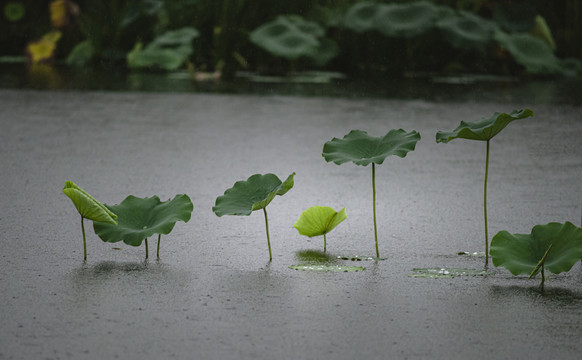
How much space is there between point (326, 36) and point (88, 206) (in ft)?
28.8

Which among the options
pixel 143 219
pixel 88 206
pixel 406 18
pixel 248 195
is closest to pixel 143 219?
pixel 143 219

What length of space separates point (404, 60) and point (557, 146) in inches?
238

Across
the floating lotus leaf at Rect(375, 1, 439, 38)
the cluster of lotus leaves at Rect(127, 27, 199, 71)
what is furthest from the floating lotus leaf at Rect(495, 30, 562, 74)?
the cluster of lotus leaves at Rect(127, 27, 199, 71)

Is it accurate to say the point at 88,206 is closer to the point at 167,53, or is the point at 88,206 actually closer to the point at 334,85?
the point at 334,85

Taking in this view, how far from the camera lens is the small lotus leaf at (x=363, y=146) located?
2.59 meters

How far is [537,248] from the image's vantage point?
239 centimetres

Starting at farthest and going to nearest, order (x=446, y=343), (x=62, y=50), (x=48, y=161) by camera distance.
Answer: (x=62, y=50) → (x=48, y=161) → (x=446, y=343)

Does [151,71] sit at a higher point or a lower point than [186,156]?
higher

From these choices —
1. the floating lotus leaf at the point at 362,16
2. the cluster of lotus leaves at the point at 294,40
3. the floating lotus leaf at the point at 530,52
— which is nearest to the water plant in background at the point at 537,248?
the cluster of lotus leaves at the point at 294,40

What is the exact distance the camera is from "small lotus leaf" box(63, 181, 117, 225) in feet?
8.05

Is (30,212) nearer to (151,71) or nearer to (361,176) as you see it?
(361,176)

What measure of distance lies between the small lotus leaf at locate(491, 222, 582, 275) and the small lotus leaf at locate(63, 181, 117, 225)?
1.11 meters

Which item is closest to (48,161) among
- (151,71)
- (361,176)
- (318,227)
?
(361,176)

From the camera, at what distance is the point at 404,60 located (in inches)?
432
